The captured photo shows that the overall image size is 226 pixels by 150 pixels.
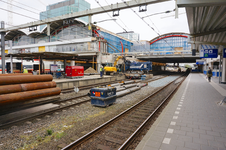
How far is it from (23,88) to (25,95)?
0.39 m

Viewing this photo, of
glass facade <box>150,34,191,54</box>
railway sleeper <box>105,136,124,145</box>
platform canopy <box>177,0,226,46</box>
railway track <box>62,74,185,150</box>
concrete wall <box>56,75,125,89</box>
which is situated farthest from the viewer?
glass facade <box>150,34,191,54</box>

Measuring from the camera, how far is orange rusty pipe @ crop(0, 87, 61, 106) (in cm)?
552

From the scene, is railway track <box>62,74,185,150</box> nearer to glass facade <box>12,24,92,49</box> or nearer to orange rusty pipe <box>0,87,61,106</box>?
orange rusty pipe <box>0,87,61,106</box>

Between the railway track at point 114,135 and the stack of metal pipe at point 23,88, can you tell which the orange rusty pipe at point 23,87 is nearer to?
the stack of metal pipe at point 23,88

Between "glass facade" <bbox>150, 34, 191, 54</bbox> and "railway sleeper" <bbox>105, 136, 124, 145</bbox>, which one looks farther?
"glass facade" <bbox>150, 34, 191, 54</bbox>

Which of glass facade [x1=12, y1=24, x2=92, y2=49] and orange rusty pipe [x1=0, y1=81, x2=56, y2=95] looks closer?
orange rusty pipe [x1=0, y1=81, x2=56, y2=95]

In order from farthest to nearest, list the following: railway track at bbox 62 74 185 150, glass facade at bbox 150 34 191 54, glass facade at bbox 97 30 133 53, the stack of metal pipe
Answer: glass facade at bbox 150 34 191 54, glass facade at bbox 97 30 133 53, the stack of metal pipe, railway track at bbox 62 74 185 150

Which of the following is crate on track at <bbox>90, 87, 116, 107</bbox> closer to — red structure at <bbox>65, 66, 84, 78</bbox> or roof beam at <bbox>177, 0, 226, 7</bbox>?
roof beam at <bbox>177, 0, 226, 7</bbox>

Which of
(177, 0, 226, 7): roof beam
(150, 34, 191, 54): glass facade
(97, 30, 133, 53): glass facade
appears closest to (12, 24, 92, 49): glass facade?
(97, 30, 133, 53): glass facade

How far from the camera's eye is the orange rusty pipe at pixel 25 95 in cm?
552

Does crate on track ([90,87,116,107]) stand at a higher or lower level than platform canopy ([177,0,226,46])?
lower

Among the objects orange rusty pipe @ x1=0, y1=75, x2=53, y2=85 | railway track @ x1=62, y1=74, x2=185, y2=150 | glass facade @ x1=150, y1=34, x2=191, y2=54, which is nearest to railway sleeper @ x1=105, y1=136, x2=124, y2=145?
railway track @ x1=62, y1=74, x2=185, y2=150

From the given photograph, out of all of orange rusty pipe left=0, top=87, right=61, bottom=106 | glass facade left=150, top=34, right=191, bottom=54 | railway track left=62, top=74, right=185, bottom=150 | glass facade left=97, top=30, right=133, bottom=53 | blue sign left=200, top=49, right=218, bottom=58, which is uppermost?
glass facade left=150, top=34, right=191, bottom=54

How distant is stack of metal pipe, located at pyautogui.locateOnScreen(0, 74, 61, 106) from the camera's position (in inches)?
224
